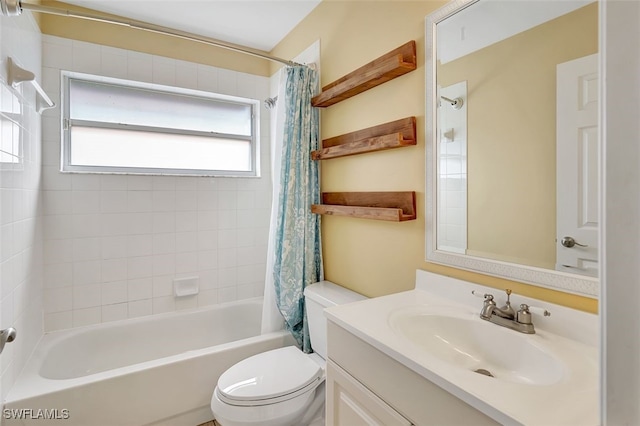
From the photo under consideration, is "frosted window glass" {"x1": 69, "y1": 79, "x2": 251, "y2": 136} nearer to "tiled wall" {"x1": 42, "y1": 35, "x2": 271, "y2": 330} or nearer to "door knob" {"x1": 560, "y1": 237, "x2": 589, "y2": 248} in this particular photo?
"tiled wall" {"x1": 42, "y1": 35, "x2": 271, "y2": 330}

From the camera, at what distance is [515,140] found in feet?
3.67

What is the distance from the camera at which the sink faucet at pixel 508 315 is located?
990 millimetres

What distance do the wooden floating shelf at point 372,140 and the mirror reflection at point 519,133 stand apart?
0.15 meters

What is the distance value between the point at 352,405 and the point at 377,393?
6.2 inches

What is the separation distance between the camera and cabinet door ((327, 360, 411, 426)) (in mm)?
923

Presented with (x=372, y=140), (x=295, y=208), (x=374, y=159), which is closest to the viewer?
(x=372, y=140)

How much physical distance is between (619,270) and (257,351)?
73.5 inches

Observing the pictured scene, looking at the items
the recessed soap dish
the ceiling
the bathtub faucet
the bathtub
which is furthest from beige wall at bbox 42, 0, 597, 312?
the bathtub faucet

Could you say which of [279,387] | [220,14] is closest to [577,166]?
[279,387]

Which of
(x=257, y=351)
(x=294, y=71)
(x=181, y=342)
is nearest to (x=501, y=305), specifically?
(x=257, y=351)

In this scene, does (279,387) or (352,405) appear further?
(279,387)

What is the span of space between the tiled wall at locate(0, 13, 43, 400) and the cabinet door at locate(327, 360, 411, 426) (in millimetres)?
1359

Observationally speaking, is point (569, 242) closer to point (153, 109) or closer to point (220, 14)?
point (220, 14)

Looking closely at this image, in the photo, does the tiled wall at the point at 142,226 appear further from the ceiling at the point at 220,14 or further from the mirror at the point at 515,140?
the mirror at the point at 515,140
